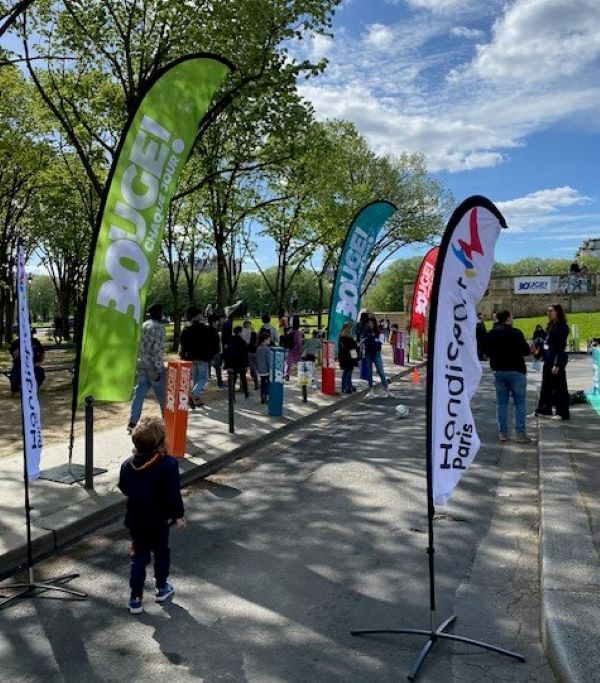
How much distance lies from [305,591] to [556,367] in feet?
24.2

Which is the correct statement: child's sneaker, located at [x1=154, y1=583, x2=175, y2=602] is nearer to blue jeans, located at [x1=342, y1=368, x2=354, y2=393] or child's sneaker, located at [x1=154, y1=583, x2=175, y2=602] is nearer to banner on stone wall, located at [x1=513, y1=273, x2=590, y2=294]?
blue jeans, located at [x1=342, y1=368, x2=354, y2=393]

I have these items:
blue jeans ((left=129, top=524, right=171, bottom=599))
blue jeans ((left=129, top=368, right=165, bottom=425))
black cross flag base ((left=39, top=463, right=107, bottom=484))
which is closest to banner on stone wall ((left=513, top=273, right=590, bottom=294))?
blue jeans ((left=129, top=368, right=165, bottom=425))

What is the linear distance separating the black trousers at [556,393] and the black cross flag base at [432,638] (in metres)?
7.43

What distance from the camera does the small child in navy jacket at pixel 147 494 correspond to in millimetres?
4324

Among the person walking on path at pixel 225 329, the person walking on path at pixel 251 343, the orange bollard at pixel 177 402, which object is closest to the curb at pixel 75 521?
the orange bollard at pixel 177 402

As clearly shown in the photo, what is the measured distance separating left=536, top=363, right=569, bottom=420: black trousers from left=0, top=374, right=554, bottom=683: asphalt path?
326 cm

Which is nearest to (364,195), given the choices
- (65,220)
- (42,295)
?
(65,220)

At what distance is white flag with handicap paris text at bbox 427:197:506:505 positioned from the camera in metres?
3.80

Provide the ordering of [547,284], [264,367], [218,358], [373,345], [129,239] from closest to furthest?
[129,239]
[264,367]
[373,345]
[218,358]
[547,284]

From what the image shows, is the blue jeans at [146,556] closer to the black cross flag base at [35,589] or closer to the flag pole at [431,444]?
the black cross flag base at [35,589]

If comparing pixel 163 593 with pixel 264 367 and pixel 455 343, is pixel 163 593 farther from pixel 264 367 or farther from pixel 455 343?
pixel 264 367

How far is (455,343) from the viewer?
154 inches

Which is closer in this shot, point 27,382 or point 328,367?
point 27,382

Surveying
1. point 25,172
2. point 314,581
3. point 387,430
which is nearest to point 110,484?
point 314,581
